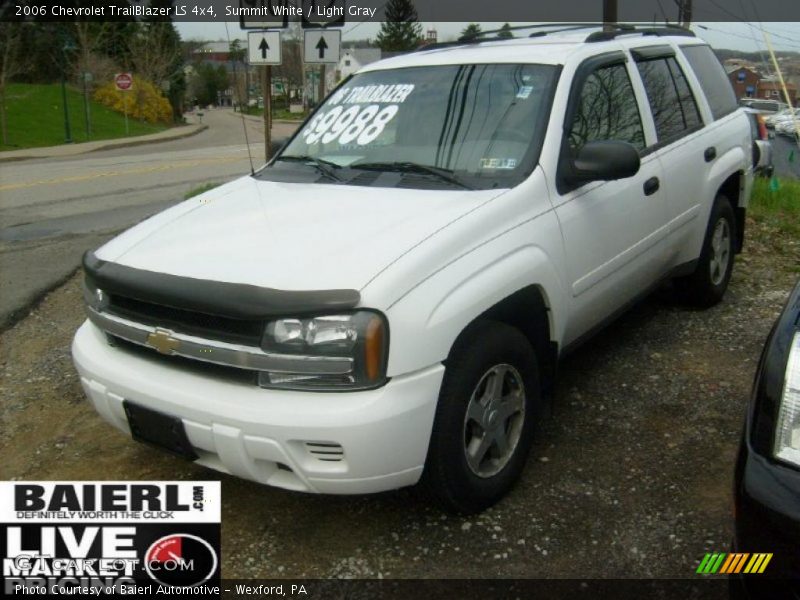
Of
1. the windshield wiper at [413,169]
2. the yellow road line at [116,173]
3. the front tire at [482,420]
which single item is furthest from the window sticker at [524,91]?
the yellow road line at [116,173]

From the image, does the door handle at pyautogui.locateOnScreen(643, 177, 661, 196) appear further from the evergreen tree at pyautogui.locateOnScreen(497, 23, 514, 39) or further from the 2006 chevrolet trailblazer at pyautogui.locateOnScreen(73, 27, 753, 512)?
the evergreen tree at pyautogui.locateOnScreen(497, 23, 514, 39)

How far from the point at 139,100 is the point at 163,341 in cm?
5089

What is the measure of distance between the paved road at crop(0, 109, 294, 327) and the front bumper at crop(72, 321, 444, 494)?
3662mm

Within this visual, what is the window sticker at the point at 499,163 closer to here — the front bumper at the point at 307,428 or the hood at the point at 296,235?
the hood at the point at 296,235


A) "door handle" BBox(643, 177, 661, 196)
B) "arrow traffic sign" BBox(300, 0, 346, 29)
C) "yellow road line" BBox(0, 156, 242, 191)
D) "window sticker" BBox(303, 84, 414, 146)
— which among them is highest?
"arrow traffic sign" BBox(300, 0, 346, 29)

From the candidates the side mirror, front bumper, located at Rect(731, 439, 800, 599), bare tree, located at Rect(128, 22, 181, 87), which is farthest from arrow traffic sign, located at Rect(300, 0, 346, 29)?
bare tree, located at Rect(128, 22, 181, 87)

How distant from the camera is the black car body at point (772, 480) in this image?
2.02m

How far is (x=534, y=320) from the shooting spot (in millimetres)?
3426

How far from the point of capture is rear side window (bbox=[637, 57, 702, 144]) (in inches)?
176

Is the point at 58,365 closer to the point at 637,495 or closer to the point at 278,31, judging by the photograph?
the point at 637,495

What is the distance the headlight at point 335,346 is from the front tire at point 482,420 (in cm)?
34

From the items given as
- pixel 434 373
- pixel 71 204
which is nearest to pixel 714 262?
pixel 434 373

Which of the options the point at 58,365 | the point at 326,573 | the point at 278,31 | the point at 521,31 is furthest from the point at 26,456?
the point at 278,31

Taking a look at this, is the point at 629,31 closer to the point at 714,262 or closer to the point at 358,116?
the point at 714,262
